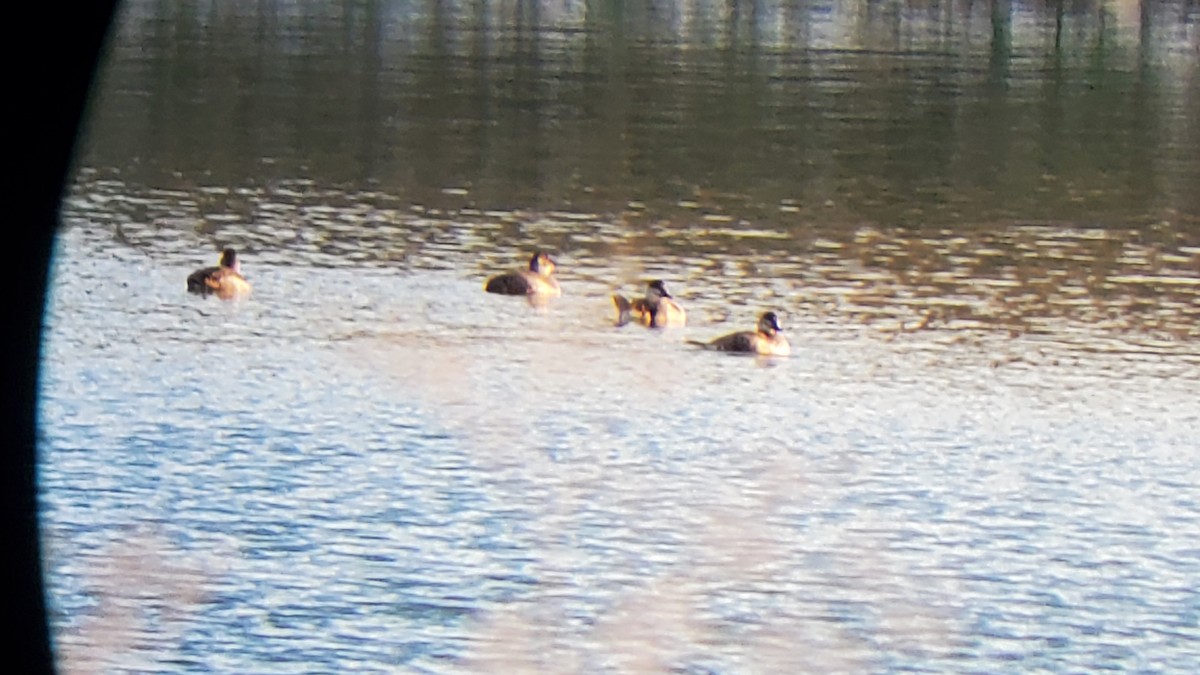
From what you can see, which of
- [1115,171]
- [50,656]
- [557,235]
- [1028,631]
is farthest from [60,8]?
[1115,171]

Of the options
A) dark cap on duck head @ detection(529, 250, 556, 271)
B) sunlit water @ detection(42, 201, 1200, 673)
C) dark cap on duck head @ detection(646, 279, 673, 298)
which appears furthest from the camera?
dark cap on duck head @ detection(529, 250, 556, 271)

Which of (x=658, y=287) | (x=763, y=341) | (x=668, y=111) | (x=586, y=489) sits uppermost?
(x=668, y=111)

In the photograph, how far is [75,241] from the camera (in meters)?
17.9

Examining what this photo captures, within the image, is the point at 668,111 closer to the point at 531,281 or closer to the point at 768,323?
the point at 531,281

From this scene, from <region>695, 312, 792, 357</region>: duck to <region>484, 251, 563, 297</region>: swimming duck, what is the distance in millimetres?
1809

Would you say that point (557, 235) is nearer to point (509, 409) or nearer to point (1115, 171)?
point (509, 409)

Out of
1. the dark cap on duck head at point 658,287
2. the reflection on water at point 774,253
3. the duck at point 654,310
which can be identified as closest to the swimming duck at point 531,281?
the duck at point 654,310

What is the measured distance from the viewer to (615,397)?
43.9 feet

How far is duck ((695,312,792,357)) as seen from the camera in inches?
574

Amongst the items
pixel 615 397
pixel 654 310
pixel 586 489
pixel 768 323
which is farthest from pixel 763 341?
pixel 586 489

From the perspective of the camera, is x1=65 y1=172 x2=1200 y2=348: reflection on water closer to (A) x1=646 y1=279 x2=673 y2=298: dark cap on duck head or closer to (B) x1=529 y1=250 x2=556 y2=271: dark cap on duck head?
(B) x1=529 y1=250 x2=556 y2=271: dark cap on duck head

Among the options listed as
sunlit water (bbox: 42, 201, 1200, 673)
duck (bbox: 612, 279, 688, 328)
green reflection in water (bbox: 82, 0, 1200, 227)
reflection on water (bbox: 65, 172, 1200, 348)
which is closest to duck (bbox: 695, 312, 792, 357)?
sunlit water (bbox: 42, 201, 1200, 673)

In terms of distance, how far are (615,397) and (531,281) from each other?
283 centimetres

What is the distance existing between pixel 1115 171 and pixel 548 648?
59.1 feet
